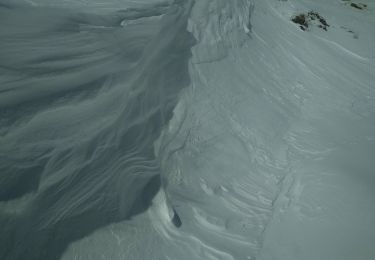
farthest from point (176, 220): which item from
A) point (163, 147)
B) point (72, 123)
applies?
point (72, 123)

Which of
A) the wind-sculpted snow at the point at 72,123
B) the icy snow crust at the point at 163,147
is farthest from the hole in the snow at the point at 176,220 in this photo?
the wind-sculpted snow at the point at 72,123

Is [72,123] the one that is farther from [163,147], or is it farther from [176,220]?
[176,220]

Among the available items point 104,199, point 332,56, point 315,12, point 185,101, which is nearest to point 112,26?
point 185,101

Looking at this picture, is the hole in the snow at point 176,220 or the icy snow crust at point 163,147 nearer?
the icy snow crust at point 163,147

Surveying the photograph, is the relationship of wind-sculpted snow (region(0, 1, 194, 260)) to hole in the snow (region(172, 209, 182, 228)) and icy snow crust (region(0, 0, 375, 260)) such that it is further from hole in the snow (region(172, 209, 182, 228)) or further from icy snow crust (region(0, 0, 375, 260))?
hole in the snow (region(172, 209, 182, 228))

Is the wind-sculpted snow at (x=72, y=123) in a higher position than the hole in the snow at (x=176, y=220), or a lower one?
higher

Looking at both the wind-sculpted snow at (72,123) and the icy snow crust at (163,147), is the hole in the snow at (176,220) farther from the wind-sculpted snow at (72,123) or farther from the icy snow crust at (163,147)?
the wind-sculpted snow at (72,123)

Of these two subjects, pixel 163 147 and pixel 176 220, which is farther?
pixel 163 147

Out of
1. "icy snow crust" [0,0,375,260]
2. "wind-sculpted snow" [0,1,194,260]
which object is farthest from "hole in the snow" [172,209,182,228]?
"wind-sculpted snow" [0,1,194,260]
